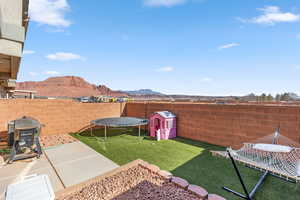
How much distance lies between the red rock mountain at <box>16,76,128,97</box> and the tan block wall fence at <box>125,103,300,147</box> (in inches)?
1471

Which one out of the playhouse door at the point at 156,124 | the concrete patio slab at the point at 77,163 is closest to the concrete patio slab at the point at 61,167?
the concrete patio slab at the point at 77,163

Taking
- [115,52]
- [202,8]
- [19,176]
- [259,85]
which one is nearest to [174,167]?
[19,176]

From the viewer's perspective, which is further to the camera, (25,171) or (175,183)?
(25,171)

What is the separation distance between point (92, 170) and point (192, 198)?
2.63m

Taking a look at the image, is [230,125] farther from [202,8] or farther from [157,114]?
[202,8]

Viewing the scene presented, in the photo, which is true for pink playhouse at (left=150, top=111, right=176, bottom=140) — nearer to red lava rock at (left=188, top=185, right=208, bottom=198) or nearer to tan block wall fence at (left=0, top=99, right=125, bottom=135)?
tan block wall fence at (left=0, top=99, right=125, bottom=135)

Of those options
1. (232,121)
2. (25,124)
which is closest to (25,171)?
(25,124)

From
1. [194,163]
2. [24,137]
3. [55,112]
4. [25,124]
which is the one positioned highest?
[55,112]

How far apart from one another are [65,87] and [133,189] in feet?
174

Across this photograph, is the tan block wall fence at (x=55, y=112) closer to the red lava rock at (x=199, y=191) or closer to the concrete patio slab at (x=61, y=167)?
the concrete patio slab at (x=61, y=167)

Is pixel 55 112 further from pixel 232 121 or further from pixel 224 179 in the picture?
pixel 232 121

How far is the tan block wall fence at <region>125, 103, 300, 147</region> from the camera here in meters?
4.15

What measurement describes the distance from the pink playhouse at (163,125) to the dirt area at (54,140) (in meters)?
3.72

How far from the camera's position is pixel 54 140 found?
6285 mm
